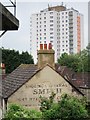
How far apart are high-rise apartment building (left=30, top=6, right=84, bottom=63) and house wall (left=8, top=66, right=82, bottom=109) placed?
2959 inches

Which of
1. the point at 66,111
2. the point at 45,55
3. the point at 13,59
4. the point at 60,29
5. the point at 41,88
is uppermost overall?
the point at 60,29

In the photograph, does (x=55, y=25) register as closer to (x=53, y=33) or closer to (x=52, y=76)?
(x=53, y=33)

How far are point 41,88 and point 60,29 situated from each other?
262 feet

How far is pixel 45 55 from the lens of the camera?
1149 centimetres

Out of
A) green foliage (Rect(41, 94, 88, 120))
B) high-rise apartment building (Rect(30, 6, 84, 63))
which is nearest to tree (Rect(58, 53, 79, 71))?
high-rise apartment building (Rect(30, 6, 84, 63))

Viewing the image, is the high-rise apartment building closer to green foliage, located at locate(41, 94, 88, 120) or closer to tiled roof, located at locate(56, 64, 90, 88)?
tiled roof, located at locate(56, 64, 90, 88)

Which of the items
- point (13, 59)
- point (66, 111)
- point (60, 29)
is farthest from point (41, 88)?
point (60, 29)

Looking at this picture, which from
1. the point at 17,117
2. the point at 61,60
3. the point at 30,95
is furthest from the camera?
the point at 61,60

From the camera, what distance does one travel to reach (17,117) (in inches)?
249

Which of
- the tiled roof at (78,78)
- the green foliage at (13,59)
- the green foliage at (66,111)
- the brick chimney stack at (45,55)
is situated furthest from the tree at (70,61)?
the green foliage at (66,111)

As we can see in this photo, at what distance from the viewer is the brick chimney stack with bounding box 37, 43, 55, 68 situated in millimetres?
11398

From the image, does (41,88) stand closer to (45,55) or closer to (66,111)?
(45,55)

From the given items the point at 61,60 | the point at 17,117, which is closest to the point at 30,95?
the point at 17,117

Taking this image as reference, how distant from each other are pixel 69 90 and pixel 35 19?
261 ft
